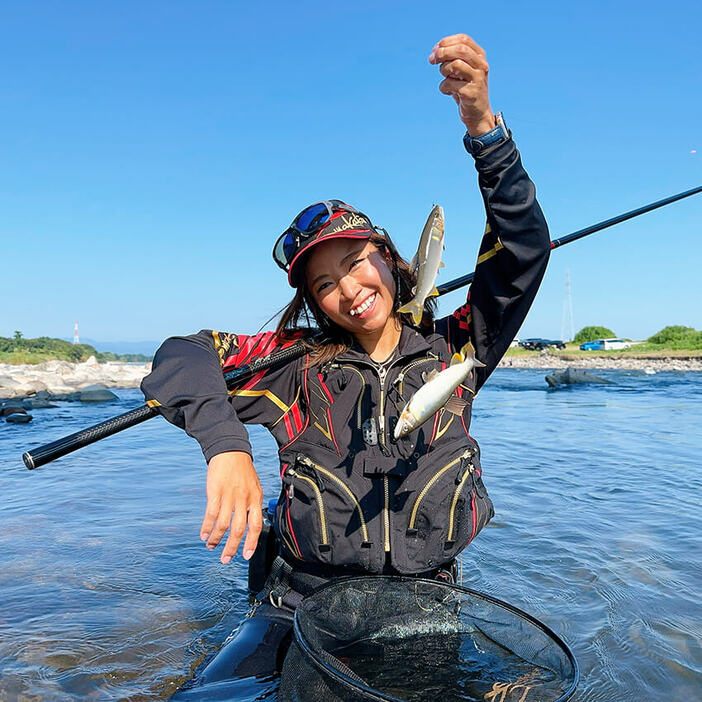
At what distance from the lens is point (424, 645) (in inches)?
111

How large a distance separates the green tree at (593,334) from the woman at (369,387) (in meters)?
85.9

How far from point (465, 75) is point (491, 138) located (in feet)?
0.96

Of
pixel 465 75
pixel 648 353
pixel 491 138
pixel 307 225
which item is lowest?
pixel 648 353

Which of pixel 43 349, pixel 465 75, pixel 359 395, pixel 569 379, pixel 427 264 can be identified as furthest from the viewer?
pixel 43 349

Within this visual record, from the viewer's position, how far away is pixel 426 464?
3.07 metres

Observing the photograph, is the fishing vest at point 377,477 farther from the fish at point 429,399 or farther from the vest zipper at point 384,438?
the fish at point 429,399

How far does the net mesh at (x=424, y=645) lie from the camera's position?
2336mm

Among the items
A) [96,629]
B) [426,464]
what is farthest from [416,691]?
[96,629]

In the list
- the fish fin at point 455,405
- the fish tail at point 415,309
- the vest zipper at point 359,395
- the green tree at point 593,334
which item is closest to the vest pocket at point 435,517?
the fish fin at point 455,405

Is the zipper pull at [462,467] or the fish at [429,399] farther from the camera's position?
the zipper pull at [462,467]

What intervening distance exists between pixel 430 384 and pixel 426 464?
56 centimetres

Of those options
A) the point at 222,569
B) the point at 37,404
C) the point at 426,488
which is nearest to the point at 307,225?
the point at 426,488

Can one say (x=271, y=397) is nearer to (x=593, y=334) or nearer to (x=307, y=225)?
(x=307, y=225)

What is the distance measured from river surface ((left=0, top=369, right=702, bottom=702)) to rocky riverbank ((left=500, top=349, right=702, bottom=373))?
116 ft
